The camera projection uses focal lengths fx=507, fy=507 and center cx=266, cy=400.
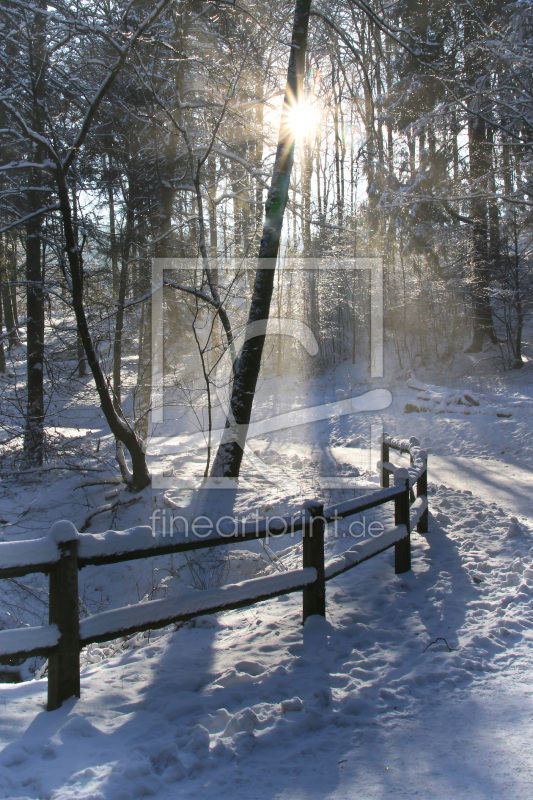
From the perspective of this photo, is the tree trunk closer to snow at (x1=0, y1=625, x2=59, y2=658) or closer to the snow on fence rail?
the snow on fence rail

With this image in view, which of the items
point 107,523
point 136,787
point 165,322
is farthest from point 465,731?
point 165,322

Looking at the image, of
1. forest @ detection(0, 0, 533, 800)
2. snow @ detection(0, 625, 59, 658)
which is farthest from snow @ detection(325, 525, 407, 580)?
snow @ detection(0, 625, 59, 658)

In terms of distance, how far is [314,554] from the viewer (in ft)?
13.6

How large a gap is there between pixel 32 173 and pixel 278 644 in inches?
534

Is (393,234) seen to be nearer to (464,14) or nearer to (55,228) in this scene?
(464,14)

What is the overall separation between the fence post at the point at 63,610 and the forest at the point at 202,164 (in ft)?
19.7

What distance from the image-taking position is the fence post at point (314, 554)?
409 cm

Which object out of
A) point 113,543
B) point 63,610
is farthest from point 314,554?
point 63,610

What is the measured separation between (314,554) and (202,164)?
25.9 feet

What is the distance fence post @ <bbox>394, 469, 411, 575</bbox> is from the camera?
17.9ft

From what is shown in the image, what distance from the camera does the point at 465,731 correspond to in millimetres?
2908

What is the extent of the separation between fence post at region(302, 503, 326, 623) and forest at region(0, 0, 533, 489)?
17.6ft

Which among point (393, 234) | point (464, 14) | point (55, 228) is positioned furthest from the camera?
point (393, 234)

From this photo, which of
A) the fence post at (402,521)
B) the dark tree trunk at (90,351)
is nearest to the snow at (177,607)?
the fence post at (402,521)
